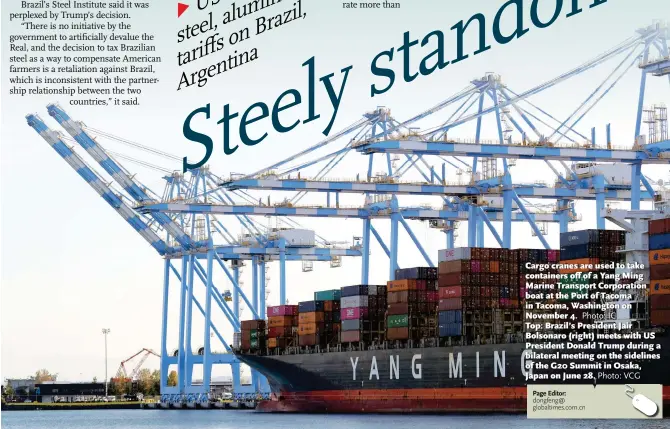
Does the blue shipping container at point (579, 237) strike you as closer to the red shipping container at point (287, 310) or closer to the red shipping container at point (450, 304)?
the red shipping container at point (450, 304)

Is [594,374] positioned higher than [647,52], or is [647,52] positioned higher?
[647,52]

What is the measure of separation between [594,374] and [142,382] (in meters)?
107

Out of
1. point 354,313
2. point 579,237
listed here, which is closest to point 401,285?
point 354,313

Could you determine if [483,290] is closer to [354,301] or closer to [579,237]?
[579,237]

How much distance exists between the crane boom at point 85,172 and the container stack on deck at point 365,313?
23717 millimetres

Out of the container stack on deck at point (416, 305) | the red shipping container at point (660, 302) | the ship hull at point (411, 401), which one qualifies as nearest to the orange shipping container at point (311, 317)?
the ship hull at point (411, 401)

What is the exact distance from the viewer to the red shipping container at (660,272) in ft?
162

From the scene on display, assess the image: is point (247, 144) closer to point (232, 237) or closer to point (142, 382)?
point (232, 237)

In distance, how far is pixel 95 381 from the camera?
5832 inches

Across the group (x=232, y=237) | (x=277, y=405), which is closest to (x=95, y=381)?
(x=232, y=237)

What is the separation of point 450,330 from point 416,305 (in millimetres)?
4279

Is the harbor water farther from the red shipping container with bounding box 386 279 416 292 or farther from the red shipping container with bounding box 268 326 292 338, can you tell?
the red shipping container with bounding box 386 279 416 292

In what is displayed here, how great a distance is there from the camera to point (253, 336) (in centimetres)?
8225

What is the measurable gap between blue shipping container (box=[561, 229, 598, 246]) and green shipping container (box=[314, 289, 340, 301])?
60.8ft
